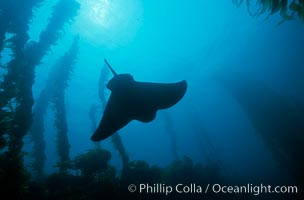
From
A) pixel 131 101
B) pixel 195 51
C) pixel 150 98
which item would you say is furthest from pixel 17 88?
pixel 195 51

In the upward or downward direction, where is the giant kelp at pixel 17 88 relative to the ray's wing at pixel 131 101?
upward

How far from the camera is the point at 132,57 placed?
3544 centimetres

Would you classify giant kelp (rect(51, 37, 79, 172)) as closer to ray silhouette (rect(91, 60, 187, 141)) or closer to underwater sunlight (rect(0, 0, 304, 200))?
underwater sunlight (rect(0, 0, 304, 200))

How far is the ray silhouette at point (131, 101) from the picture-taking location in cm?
491

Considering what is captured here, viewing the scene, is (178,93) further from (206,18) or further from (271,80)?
(271,80)

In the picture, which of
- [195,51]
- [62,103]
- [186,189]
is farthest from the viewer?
[195,51]

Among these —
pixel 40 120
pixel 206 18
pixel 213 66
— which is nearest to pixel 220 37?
pixel 206 18

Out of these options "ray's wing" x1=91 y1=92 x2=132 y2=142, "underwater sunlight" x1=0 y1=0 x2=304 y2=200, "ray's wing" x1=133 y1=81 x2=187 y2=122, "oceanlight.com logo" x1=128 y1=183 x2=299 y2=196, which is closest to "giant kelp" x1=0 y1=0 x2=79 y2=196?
"underwater sunlight" x1=0 y1=0 x2=304 y2=200

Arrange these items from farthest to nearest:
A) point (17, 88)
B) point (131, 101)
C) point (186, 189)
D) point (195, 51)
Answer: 1. point (195, 51)
2. point (186, 189)
3. point (17, 88)
4. point (131, 101)

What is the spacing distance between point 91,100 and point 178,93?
178ft

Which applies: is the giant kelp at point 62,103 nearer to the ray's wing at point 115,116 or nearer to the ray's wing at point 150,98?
the ray's wing at point 115,116

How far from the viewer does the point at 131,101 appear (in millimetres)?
4926

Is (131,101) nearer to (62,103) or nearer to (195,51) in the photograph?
(62,103)

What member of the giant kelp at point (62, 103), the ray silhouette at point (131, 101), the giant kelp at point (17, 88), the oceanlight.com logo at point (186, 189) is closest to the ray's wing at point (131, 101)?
the ray silhouette at point (131, 101)
